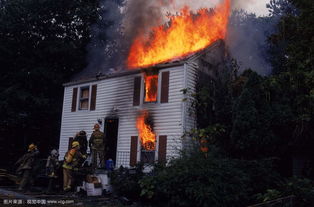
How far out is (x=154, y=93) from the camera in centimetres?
1588

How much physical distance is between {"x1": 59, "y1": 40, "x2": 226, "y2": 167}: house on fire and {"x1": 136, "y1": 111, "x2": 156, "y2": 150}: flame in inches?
3.7

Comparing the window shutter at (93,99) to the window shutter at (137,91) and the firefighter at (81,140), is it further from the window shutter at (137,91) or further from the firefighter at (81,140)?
the firefighter at (81,140)

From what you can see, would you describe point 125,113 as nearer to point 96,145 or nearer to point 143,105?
point 143,105

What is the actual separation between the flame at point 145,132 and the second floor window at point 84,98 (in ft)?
14.2

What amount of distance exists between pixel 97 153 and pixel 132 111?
3.24 m

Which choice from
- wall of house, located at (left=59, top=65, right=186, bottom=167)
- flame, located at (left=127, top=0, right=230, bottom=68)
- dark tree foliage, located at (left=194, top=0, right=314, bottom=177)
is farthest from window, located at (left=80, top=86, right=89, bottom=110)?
dark tree foliage, located at (left=194, top=0, right=314, bottom=177)

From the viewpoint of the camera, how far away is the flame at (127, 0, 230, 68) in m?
17.6

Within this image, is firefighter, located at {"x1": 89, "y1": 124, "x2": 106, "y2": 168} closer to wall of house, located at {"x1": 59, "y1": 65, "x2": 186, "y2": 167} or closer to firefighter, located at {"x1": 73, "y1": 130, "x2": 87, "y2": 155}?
firefighter, located at {"x1": 73, "y1": 130, "x2": 87, "y2": 155}

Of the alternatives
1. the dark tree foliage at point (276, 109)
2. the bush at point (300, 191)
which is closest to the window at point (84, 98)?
the dark tree foliage at point (276, 109)

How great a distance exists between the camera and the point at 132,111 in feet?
53.1

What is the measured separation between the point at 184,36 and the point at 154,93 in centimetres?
417

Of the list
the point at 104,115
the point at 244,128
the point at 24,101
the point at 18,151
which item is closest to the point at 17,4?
the point at 24,101

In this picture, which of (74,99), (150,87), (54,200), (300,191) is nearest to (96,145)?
(54,200)

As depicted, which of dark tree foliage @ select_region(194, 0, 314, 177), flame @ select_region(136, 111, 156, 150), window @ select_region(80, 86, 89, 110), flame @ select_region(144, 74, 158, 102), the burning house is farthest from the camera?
window @ select_region(80, 86, 89, 110)
